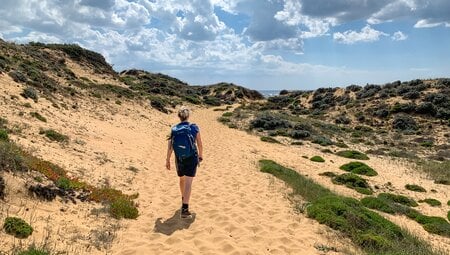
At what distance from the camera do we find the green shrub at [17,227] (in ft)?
23.5

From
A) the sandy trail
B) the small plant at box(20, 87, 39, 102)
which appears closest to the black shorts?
the sandy trail

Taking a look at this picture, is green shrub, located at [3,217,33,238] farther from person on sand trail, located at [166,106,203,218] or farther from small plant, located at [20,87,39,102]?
small plant, located at [20,87,39,102]

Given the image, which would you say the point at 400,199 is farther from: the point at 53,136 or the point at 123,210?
the point at 53,136

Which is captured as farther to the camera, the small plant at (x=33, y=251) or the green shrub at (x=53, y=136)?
the green shrub at (x=53, y=136)

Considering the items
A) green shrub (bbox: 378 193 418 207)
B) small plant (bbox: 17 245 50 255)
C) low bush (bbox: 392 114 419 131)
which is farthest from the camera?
low bush (bbox: 392 114 419 131)

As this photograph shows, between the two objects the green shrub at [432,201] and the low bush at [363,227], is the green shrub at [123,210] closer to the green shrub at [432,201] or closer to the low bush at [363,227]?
the low bush at [363,227]

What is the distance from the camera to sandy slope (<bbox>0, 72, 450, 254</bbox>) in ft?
26.6

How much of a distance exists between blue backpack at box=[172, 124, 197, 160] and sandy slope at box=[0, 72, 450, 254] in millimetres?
1610

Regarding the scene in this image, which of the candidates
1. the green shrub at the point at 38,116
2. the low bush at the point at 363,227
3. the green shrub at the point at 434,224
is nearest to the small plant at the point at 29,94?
the green shrub at the point at 38,116

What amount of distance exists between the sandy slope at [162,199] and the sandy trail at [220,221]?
0.02 m

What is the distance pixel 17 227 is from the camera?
7.24 m

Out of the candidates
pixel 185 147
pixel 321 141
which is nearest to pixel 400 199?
pixel 185 147

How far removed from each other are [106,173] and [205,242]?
659 cm

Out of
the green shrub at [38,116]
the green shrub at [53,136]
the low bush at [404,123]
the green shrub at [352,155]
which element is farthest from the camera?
the low bush at [404,123]
